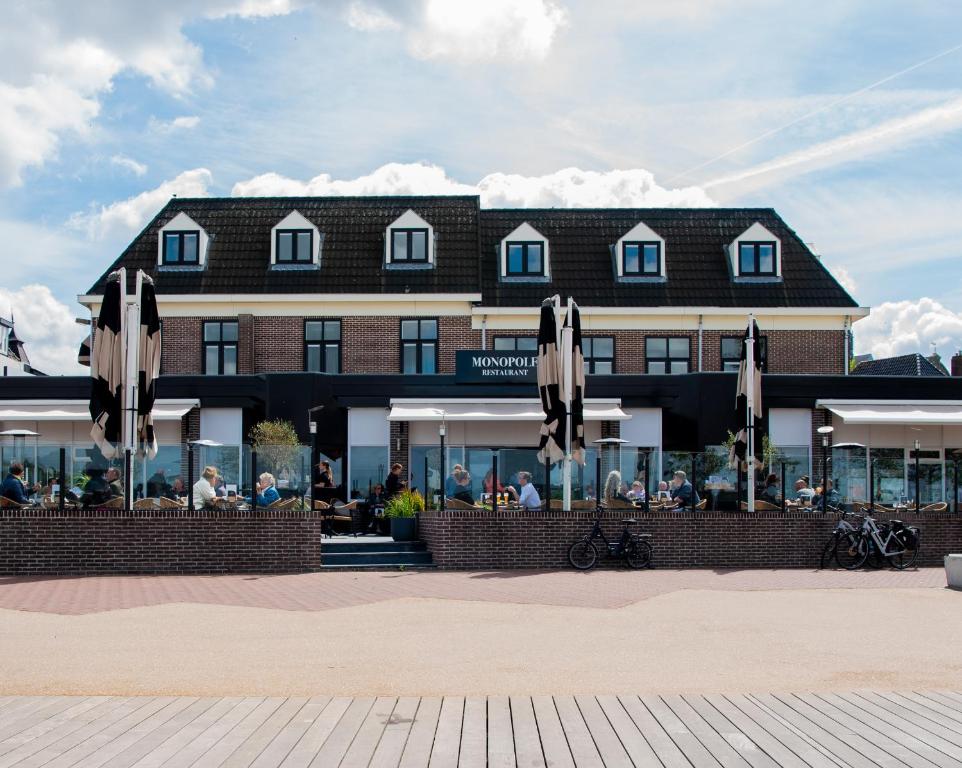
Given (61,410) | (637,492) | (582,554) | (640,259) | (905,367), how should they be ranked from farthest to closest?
(905,367) → (640,259) → (61,410) → (637,492) → (582,554)

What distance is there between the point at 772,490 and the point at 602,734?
14125 millimetres

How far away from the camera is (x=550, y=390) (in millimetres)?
19328

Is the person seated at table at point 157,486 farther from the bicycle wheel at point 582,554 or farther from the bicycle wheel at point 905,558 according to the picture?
the bicycle wheel at point 905,558

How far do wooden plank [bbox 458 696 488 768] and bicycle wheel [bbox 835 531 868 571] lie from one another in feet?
39.8

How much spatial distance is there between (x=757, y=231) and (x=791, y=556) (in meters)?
18.5

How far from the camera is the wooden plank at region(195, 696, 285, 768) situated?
6.34m

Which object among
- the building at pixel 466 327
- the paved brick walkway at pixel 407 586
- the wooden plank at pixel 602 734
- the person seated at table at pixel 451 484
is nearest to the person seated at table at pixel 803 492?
the paved brick walkway at pixel 407 586

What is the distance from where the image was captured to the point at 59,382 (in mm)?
29406

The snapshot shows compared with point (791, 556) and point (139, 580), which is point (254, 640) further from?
point (791, 556)

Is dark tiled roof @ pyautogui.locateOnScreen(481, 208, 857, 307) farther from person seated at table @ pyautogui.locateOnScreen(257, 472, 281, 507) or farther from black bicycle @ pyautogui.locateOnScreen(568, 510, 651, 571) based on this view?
person seated at table @ pyautogui.locateOnScreen(257, 472, 281, 507)

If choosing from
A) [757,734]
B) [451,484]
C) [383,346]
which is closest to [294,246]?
[383,346]

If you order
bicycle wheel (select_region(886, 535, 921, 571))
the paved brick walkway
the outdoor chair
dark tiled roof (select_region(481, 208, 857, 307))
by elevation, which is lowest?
the paved brick walkway

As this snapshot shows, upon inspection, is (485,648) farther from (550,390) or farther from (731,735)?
(550,390)

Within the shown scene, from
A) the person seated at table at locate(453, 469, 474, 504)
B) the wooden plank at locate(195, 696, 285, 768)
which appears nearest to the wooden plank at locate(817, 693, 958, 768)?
the wooden plank at locate(195, 696, 285, 768)
